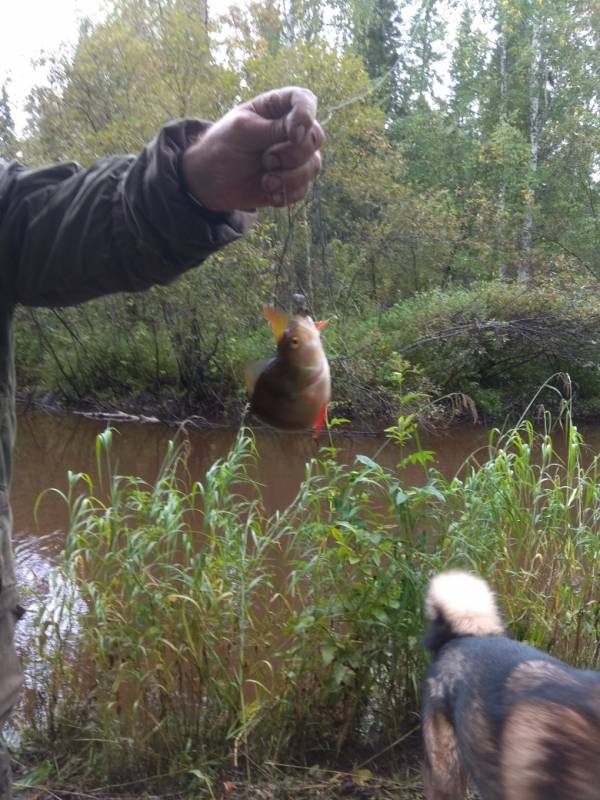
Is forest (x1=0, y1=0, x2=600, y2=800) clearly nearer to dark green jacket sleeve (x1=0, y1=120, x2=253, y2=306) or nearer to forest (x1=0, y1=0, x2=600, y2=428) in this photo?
forest (x1=0, y1=0, x2=600, y2=428)

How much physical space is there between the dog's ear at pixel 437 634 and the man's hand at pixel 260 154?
6.66ft

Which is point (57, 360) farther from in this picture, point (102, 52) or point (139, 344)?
point (102, 52)

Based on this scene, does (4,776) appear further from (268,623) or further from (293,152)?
(268,623)

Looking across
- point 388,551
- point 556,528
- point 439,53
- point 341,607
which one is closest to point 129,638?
point 341,607

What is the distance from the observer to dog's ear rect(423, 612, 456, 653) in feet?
10.4

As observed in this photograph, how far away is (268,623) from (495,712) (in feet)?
4.53

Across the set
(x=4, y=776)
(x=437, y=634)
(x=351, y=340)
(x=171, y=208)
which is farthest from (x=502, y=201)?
(x=4, y=776)

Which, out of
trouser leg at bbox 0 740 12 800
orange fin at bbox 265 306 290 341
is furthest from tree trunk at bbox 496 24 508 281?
trouser leg at bbox 0 740 12 800

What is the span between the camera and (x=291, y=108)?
1742mm

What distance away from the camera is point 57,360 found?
47.0ft

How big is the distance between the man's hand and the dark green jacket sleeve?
0.05m

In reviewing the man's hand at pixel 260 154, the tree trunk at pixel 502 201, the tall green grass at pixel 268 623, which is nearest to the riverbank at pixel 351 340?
the tree trunk at pixel 502 201

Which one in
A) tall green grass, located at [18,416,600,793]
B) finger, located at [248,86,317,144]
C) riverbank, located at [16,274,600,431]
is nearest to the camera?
finger, located at [248,86,317,144]

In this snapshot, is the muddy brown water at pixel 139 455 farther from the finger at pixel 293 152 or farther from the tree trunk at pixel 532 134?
the tree trunk at pixel 532 134
